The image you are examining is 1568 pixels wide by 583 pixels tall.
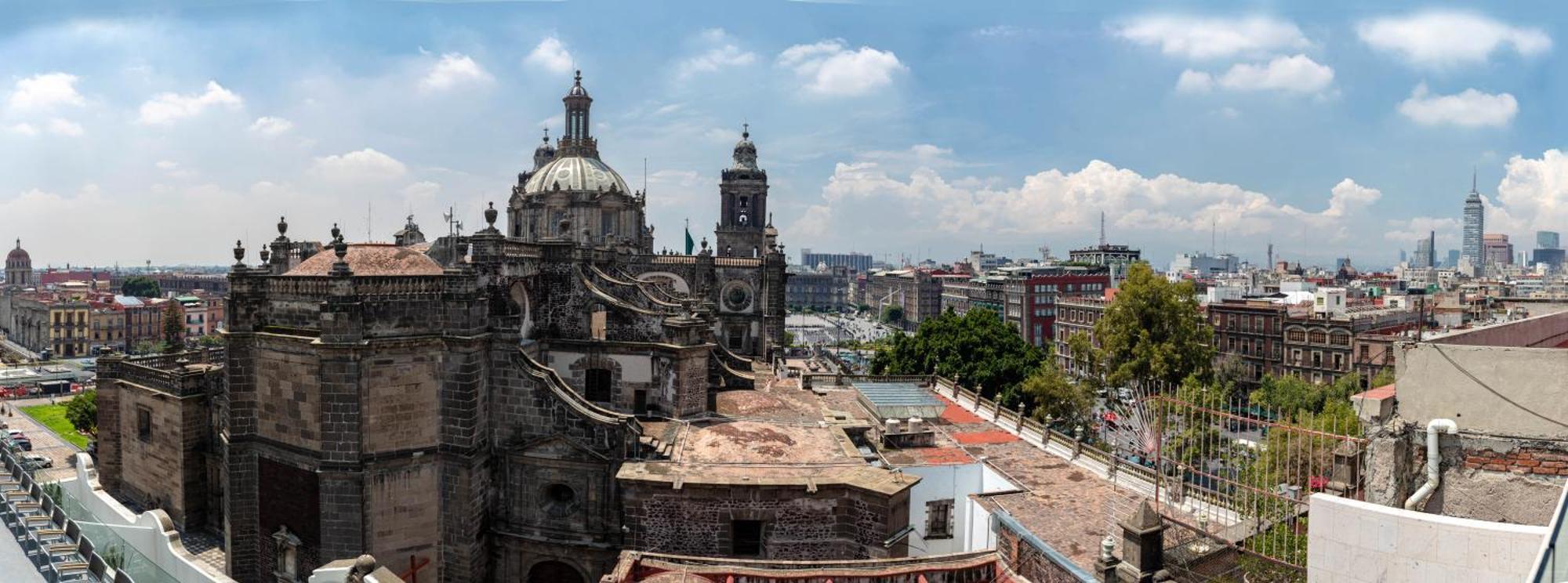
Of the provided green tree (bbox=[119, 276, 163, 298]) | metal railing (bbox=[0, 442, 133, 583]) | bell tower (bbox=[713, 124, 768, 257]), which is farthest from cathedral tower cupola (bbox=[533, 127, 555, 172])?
green tree (bbox=[119, 276, 163, 298])

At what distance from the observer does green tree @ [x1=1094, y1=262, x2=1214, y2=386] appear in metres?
42.4

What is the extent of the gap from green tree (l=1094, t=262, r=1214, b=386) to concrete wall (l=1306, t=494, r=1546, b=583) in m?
33.1

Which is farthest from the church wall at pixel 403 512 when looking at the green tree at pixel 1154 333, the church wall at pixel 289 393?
the green tree at pixel 1154 333

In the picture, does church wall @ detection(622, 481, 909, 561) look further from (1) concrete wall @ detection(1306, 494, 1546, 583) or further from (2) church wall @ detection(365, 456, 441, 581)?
(1) concrete wall @ detection(1306, 494, 1546, 583)

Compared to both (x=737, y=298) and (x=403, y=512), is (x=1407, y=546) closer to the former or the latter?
(x=403, y=512)

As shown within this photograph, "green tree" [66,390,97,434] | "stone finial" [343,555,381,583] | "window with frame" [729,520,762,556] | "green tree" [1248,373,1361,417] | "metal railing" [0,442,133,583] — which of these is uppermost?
"metal railing" [0,442,133,583]

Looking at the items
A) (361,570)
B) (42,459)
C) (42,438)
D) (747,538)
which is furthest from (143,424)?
(42,438)

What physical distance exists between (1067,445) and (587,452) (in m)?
15.0

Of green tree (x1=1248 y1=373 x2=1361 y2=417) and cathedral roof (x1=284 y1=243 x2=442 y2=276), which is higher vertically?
cathedral roof (x1=284 y1=243 x2=442 y2=276)

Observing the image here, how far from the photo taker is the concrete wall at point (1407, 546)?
30.4 feet

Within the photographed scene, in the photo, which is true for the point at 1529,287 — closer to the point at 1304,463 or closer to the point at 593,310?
the point at 1304,463

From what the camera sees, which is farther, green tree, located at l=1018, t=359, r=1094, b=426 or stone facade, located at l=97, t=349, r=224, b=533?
green tree, located at l=1018, t=359, r=1094, b=426

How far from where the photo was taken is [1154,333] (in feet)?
142

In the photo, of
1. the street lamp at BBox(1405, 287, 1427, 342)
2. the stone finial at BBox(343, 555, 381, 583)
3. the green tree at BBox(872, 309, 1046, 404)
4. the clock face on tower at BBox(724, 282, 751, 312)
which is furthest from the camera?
the clock face on tower at BBox(724, 282, 751, 312)
